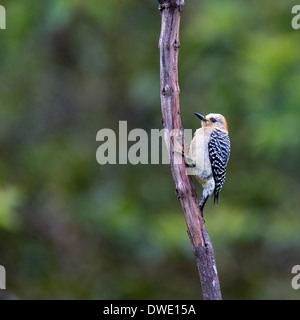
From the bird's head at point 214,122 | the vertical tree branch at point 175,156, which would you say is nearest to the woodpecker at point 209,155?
the bird's head at point 214,122

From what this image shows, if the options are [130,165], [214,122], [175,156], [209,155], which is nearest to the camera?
[175,156]

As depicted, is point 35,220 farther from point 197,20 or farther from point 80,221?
point 197,20

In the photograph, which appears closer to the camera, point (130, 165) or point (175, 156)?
point (175, 156)

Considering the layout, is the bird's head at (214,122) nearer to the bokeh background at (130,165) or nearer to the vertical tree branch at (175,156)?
the vertical tree branch at (175,156)

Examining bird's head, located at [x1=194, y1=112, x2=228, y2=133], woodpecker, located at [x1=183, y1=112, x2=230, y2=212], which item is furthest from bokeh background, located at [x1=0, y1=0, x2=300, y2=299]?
woodpecker, located at [x1=183, y1=112, x2=230, y2=212]

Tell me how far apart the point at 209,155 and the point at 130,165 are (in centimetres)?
511

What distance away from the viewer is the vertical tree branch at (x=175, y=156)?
447 cm

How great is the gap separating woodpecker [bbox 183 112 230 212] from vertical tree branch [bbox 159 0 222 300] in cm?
126

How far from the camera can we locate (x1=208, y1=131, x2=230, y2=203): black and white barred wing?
606cm

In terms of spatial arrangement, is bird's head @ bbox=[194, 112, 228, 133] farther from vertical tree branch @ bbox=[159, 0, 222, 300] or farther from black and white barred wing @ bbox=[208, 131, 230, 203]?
vertical tree branch @ bbox=[159, 0, 222, 300]

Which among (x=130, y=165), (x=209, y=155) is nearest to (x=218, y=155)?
(x=209, y=155)

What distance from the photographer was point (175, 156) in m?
4.64

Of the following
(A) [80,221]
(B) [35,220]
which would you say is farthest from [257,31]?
(B) [35,220]

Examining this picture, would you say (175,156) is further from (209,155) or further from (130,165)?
(130,165)
